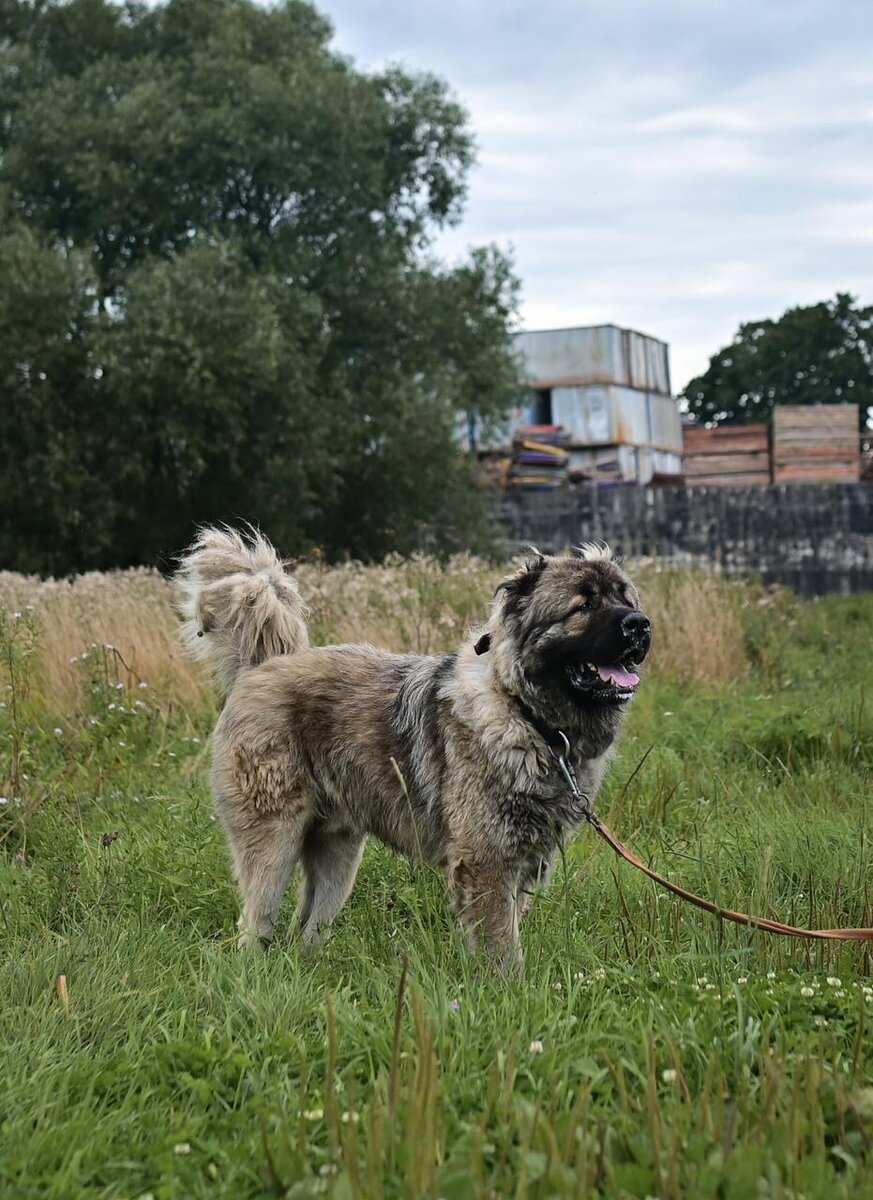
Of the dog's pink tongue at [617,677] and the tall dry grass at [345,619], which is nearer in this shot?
the dog's pink tongue at [617,677]

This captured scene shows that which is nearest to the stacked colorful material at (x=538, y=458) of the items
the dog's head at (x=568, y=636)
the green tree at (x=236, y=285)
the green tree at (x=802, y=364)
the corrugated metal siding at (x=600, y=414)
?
the corrugated metal siding at (x=600, y=414)

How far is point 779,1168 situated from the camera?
2.42m

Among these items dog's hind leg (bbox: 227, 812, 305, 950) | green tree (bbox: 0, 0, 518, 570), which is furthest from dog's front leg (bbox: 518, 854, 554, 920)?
green tree (bbox: 0, 0, 518, 570)

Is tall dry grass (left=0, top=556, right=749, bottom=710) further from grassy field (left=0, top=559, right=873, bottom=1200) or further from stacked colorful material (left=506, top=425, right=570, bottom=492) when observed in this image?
stacked colorful material (left=506, top=425, right=570, bottom=492)

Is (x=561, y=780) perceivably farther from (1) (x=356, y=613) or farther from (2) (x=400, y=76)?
(2) (x=400, y=76)

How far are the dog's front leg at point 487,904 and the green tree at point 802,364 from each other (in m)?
49.2

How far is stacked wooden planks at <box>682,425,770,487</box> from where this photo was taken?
2905cm

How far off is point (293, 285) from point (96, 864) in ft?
68.8

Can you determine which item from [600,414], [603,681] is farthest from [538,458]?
[603,681]

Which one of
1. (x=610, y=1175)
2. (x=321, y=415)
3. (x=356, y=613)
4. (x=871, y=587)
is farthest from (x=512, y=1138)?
(x=321, y=415)

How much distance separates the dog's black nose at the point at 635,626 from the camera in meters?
4.39

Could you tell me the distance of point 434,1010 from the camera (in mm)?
3205

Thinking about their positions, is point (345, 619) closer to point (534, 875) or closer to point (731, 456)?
point (534, 875)

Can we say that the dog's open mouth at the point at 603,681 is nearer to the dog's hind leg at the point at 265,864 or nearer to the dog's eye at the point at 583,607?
the dog's eye at the point at 583,607
